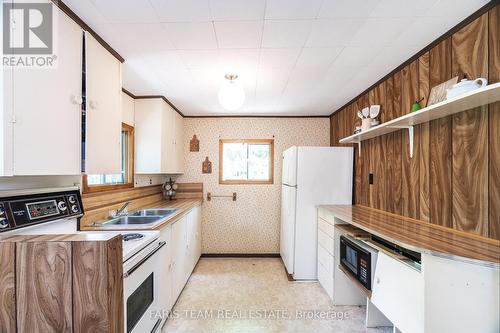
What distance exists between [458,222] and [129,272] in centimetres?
210

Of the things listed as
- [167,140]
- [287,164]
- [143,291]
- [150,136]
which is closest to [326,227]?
[287,164]

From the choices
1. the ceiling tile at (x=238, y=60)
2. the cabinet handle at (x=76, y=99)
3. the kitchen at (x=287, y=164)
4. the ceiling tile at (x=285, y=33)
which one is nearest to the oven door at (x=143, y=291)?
the kitchen at (x=287, y=164)

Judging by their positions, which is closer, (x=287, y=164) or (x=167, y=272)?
(x=167, y=272)

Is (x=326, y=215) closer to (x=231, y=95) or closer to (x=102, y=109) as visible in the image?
(x=231, y=95)

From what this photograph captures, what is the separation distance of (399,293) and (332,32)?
1740mm

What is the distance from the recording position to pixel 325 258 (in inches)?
108

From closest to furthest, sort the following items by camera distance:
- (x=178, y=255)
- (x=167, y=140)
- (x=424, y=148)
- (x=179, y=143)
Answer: (x=424, y=148) → (x=178, y=255) → (x=167, y=140) → (x=179, y=143)

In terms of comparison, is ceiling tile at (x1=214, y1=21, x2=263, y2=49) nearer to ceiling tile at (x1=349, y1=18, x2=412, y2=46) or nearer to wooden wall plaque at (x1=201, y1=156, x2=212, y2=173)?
ceiling tile at (x1=349, y1=18, x2=412, y2=46)

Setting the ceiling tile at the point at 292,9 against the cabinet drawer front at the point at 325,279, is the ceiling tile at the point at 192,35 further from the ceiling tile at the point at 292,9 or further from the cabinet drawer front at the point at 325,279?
the cabinet drawer front at the point at 325,279

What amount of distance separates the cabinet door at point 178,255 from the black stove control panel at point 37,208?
91 cm

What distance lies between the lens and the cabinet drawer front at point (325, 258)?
8.46ft

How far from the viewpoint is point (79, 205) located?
5.59ft

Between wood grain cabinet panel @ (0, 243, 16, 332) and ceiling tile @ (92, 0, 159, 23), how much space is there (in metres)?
1.28

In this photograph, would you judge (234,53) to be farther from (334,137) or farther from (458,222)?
(334,137)
